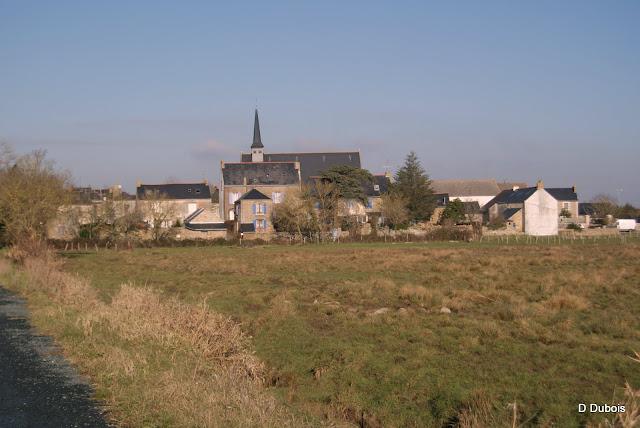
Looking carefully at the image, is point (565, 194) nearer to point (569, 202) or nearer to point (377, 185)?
point (569, 202)

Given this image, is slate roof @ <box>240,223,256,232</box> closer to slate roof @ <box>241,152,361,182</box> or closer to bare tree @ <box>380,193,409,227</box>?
bare tree @ <box>380,193,409,227</box>

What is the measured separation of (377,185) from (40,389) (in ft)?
275

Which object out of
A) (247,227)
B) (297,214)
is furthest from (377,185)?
(297,214)

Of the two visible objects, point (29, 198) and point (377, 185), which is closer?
point (29, 198)

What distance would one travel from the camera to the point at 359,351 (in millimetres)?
14617

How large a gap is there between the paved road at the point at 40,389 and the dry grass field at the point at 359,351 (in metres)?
0.34

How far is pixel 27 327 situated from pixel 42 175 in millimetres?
33702

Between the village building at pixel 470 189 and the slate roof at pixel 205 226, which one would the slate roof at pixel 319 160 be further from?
the village building at pixel 470 189

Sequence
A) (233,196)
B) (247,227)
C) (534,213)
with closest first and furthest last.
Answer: (247,227) < (534,213) < (233,196)

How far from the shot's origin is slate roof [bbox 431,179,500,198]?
119125mm

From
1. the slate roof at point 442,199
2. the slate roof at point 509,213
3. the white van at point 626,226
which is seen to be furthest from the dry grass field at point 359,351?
the slate roof at point 442,199

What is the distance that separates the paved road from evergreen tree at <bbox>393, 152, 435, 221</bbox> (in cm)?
7471

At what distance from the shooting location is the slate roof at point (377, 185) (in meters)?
90.2

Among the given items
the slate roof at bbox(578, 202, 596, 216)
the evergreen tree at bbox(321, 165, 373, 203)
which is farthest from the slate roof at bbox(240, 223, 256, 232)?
the slate roof at bbox(578, 202, 596, 216)
